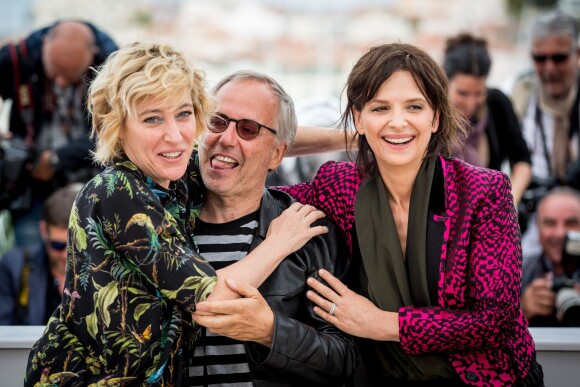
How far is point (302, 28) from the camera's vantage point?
13.3m

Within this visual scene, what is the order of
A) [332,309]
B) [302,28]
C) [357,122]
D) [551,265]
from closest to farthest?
[332,309] → [357,122] → [551,265] → [302,28]

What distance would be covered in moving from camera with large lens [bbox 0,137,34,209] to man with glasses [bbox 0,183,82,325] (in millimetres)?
436

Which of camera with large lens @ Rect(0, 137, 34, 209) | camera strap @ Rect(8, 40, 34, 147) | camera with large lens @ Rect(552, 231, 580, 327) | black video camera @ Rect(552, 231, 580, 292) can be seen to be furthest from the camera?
camera strap @ Rect(8, 40, 34, 147)

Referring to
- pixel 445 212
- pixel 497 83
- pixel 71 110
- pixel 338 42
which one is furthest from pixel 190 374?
pixel 338 42

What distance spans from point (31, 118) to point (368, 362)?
2693mm

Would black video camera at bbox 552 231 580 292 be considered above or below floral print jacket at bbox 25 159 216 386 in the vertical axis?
below

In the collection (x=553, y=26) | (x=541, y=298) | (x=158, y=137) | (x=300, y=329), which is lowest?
(x=541, y=298)

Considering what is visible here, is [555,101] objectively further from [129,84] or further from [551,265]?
[129,84]

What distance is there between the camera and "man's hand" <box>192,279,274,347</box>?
2.09 meters

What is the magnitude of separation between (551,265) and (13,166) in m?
2.79

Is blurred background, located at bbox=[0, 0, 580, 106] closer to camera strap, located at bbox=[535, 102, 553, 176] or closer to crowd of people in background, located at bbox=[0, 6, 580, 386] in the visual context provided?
camera strap, located at bbox=[535, 102, 553, 176]

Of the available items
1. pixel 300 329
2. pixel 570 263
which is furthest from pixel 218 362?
pixel 570 263

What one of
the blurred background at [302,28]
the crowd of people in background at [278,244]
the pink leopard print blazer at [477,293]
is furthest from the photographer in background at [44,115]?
the blurred background at [302,28]

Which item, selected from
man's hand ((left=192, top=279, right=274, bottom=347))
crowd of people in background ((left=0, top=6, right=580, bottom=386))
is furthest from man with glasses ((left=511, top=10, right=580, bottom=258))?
man's hand ((left=192, top=279, right=274, bottom=347))
